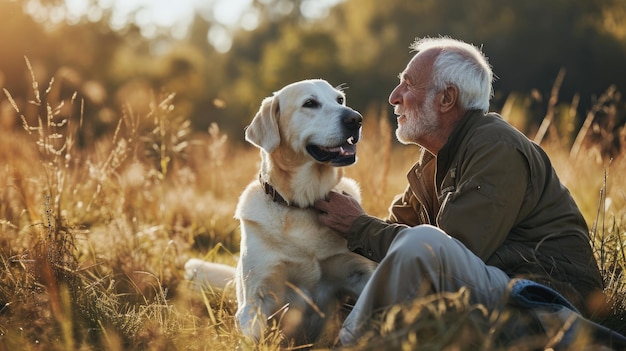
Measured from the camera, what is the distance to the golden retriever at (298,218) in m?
3.79

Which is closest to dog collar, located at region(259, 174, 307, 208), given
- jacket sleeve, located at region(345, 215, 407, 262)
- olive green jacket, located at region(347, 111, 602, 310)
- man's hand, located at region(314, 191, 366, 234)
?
man's hand, located at region(314, 191, 366, 234)

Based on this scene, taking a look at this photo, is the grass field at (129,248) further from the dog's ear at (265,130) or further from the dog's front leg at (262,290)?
the dog's ear at (265,130)

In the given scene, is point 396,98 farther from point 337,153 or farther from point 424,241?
point 424,241

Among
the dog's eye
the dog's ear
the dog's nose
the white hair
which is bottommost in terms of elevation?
the dog's ear

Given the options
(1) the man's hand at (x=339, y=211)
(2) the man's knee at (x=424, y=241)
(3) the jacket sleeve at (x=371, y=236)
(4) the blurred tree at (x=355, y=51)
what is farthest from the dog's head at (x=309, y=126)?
(4) the blurred tree at (x=355, y=51)

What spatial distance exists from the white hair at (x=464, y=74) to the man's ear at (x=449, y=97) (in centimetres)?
2

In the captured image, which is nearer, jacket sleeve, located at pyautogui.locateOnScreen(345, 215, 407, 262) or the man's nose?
jacket sleeve, located at pyautogui.locateOnScreen(345, 215, 407, 262)

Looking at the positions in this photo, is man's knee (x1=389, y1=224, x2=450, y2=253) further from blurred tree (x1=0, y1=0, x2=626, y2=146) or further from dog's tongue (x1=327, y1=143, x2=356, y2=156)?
blurred tree (x1=0, y1=0, x2=626, y2=146)

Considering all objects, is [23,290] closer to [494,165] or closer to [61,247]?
[61,247]

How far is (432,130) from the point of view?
3801 mm

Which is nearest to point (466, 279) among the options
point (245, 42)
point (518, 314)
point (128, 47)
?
point (518, 314)

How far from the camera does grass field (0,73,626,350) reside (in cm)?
329

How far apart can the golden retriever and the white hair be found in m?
0.55

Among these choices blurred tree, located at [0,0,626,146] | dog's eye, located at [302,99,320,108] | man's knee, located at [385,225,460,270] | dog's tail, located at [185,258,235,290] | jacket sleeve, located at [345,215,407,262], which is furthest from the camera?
blurred tree, located at [0,0,626,146]
